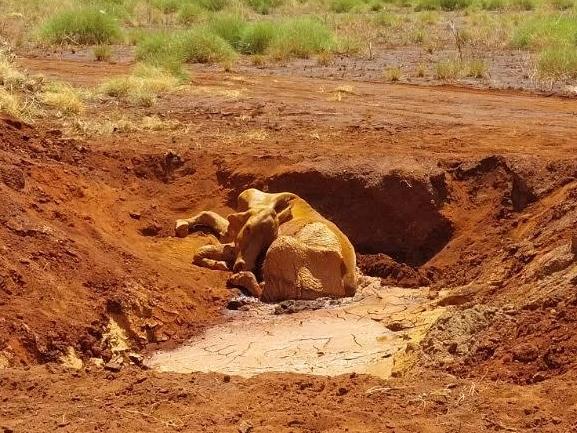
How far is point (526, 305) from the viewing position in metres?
7.16

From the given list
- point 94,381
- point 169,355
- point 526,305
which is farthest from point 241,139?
point 94,381

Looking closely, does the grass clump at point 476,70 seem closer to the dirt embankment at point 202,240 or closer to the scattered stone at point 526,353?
the dirt embankment at point 202,240

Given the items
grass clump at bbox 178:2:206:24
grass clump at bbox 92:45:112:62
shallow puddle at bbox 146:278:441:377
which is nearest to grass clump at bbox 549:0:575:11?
grass clump at bbox 178:2:206:24

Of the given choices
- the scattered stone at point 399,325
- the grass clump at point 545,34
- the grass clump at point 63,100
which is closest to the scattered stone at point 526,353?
the scattered stone at point 399,325

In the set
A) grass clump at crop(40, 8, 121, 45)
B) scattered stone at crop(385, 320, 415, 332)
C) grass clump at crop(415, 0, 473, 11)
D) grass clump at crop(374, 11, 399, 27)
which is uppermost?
grass clump at crop(415, 0, 473, 11)

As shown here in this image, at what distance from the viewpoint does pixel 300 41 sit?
70.8 feet

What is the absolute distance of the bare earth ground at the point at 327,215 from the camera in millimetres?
5555

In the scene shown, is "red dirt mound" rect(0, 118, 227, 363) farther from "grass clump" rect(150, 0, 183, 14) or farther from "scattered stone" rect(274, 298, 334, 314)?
"grass clump" rect(150, 0, 183, 14)

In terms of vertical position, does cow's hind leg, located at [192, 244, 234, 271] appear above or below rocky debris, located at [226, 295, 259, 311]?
above

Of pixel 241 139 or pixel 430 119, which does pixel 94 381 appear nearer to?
pixel 241 139

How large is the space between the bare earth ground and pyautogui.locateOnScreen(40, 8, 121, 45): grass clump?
8.29 m

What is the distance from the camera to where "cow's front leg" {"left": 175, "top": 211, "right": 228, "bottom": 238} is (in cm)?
1042

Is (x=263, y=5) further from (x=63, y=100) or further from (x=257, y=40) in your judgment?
(x=63, y=100)

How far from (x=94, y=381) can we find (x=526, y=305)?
300 centimetres
